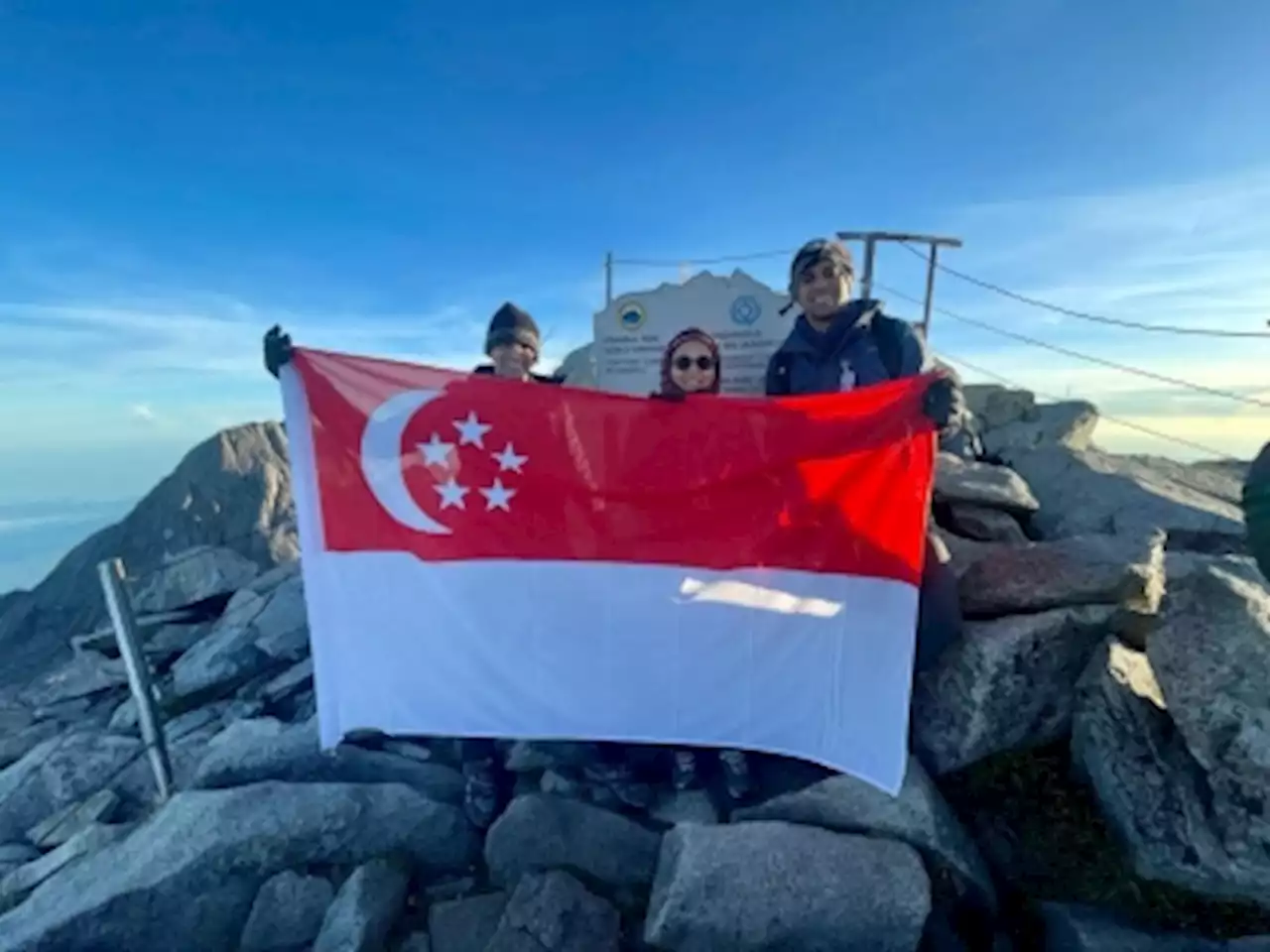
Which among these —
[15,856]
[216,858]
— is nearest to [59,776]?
[15,856]

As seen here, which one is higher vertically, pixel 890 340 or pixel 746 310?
pixel 746 310

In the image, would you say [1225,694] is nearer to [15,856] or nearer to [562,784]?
[562,784]

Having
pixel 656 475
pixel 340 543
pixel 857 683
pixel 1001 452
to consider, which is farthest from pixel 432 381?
pixel 1001 452

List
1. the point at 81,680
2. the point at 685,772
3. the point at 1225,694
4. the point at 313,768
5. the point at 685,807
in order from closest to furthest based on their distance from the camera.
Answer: the point at 1225,694, the point at 685,807, the point at 685,772, the point at 313,768, the point at 81,680

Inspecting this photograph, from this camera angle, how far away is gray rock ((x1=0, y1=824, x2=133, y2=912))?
659cm

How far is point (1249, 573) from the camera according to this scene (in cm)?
661

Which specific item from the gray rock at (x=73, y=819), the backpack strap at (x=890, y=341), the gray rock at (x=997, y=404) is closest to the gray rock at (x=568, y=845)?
the backpack strap at (x=890, y=341)

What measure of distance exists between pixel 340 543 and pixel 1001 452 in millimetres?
9831

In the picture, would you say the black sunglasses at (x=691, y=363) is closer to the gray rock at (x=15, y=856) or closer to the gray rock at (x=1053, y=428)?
the gray rock at (x=15, y=856)

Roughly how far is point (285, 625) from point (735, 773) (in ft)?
21.0

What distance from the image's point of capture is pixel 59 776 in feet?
26.2

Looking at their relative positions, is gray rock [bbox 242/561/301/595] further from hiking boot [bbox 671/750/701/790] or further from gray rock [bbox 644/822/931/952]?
gray rock [bbox 644/822/931/952]

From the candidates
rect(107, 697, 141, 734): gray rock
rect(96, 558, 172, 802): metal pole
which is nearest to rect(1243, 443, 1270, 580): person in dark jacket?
rect(96, 558, 172, 802): metal pole

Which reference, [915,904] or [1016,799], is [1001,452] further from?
[915,904]
